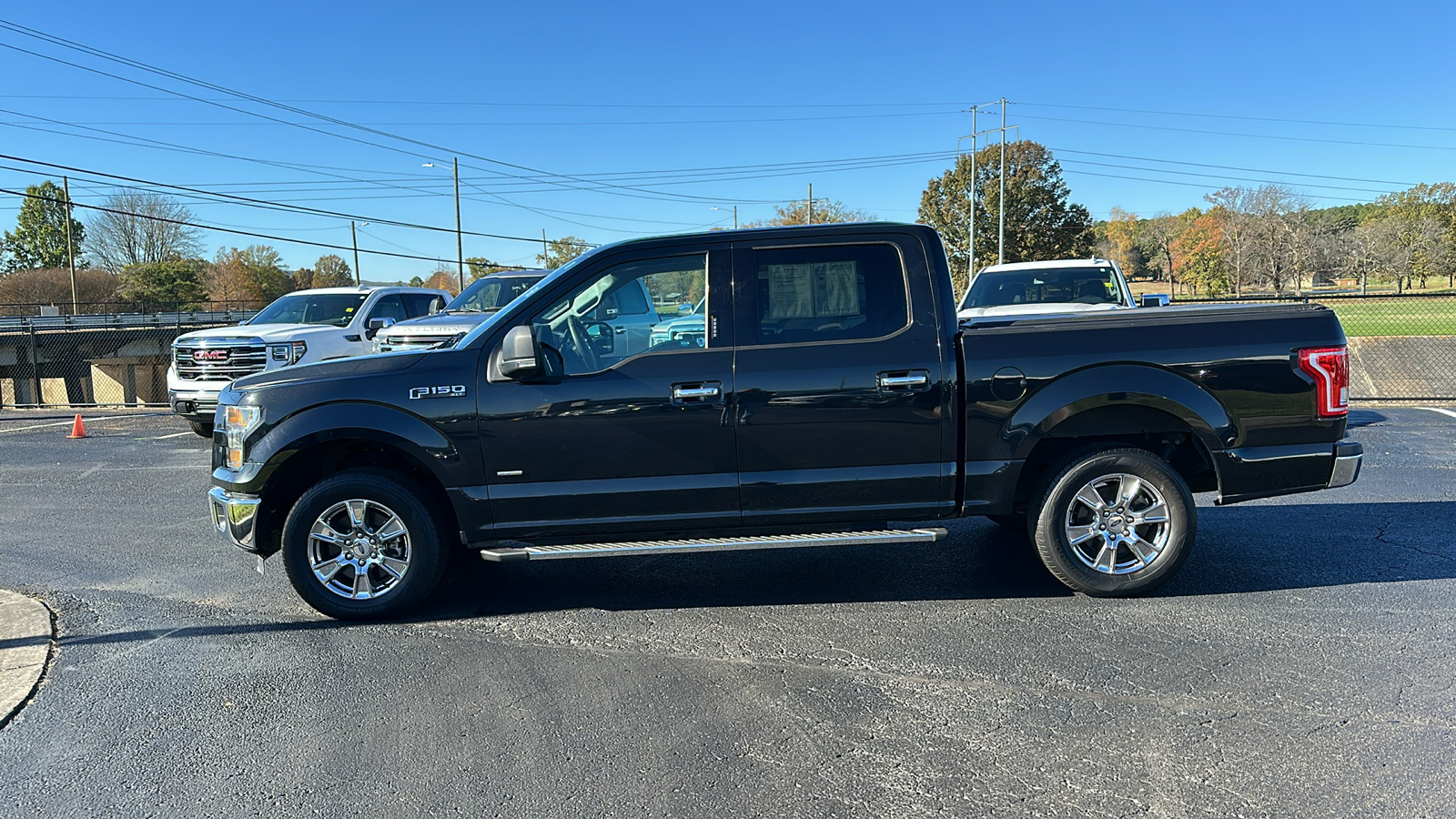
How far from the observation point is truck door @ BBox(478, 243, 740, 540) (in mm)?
4770

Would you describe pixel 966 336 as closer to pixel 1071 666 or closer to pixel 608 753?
pixel 1071 666

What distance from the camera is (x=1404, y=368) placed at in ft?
47.8

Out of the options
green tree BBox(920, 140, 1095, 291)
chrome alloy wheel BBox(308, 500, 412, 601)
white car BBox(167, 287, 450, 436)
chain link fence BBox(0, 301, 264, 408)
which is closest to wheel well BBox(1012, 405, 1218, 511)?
chrome alloy wheel BBox(308, 500, 412, 601)

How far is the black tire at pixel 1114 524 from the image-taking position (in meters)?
4.93

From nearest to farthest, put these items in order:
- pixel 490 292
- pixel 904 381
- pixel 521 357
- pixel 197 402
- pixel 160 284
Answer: pixel 521 357 < pixel 904 381 < pixel 197 402 < pixel 490 292 < pixel 160 284

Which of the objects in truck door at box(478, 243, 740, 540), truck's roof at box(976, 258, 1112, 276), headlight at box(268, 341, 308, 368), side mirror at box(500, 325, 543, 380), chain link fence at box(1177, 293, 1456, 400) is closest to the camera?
side mirror at box(500, 325, 543, 380)

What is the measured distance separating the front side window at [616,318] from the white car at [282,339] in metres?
6.14

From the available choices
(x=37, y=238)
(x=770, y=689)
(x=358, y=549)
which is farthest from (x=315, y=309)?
(x=37, y=238)

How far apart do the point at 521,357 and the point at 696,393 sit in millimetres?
905

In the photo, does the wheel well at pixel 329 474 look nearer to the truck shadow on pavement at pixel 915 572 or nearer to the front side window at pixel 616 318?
the truck shadow on pavement at pixel 915 572

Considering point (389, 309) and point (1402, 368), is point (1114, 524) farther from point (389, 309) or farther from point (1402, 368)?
point (1402, 368)

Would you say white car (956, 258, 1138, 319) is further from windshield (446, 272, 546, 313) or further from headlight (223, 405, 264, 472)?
headlight (223, 405, 264, 472)

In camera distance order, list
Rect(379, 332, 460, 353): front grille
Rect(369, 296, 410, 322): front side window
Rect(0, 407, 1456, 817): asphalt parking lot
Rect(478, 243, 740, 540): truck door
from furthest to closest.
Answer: Rect(369, 296, 410, 322): front side window → Rect(379, 332, 460, 353): front grille → Rect(478, 243, 740, 540): truck door → Rect(0, 407, 1456, 817): asphalt parking lot

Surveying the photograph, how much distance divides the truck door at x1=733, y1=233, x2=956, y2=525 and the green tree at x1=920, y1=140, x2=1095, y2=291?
55983 mm
